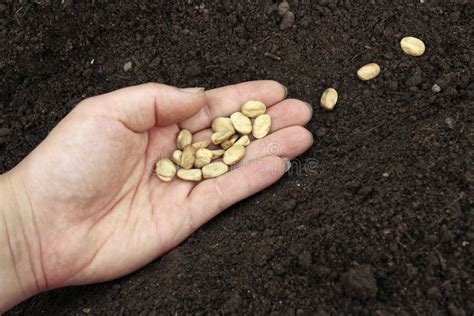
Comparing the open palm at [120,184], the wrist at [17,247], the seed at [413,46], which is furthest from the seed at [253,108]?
the wrist at [17,247]

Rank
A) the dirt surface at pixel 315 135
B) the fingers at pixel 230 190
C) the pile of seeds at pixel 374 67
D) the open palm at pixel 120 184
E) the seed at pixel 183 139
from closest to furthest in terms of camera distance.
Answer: the dirt surface at pixel 315 135, the open palm at pixel 120 184, the fingers at pixel 230 190, the seed at pixel 183 139, the pile of seeds at pixel 374 67

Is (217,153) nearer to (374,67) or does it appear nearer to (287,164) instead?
(287,164)

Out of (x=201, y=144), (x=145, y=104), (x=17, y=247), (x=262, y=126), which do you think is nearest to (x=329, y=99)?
(x=262, y=126)

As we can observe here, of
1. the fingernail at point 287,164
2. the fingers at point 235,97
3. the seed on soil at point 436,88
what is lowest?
the seed on soil at point 436,88

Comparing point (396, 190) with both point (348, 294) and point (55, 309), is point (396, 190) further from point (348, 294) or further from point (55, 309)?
point (55, 309)

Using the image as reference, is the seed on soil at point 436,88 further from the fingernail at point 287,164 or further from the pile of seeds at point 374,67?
the fingernail at point 287,164

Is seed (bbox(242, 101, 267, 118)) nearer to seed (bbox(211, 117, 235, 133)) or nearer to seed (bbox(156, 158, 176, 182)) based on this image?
seed (bbox(211, 117, 235, 133))
